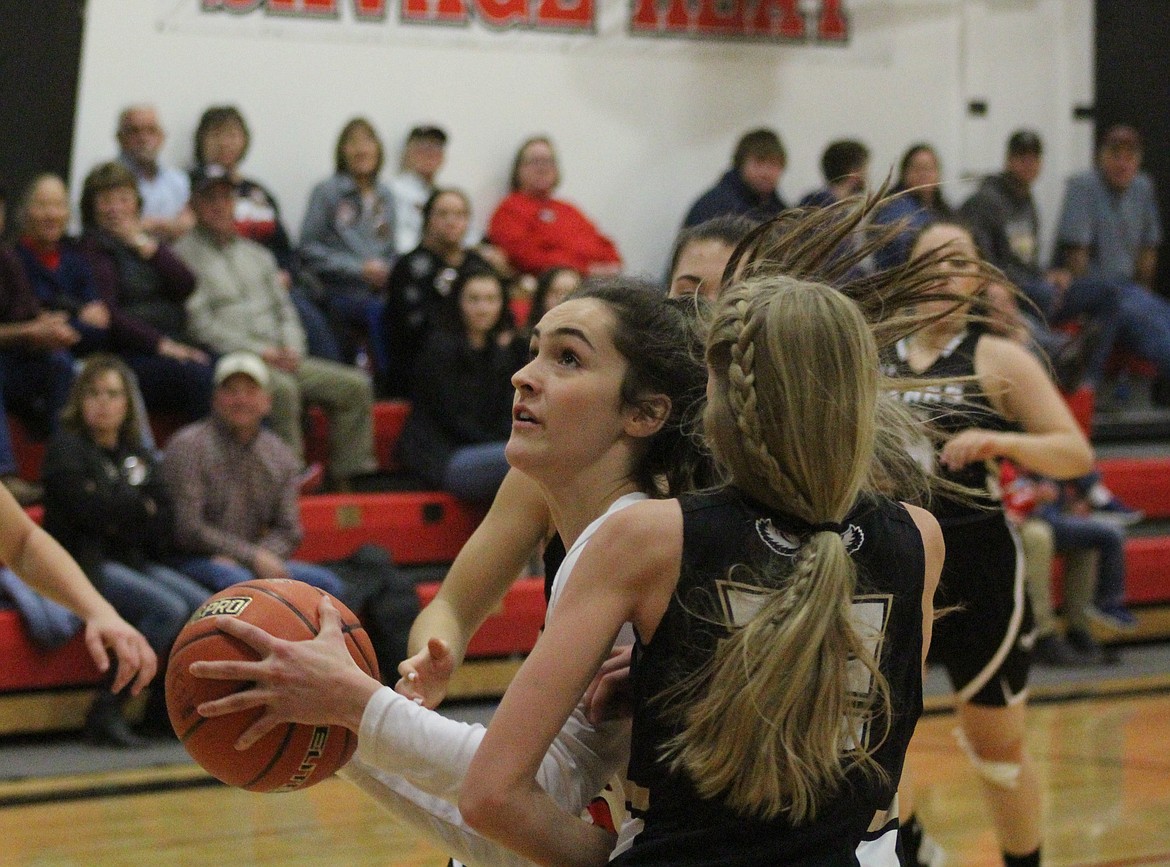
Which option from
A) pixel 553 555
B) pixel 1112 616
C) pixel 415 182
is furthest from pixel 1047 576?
pixel 553 555

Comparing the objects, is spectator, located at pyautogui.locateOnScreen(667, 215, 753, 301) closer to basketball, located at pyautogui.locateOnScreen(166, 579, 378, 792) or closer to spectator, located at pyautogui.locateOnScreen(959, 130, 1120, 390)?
basketball, located at pyautogui.locateOnScreen(166, 579, 378, 792)

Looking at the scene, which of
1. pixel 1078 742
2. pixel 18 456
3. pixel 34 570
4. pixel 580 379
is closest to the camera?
pixel 580 379

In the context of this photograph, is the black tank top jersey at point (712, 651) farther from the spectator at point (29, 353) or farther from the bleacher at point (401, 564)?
the spectator at point (29, 353)

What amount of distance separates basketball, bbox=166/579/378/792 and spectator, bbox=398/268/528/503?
5074 millimetres

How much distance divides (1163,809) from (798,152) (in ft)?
19.8

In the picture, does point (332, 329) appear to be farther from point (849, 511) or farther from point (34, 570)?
point (849, 511)

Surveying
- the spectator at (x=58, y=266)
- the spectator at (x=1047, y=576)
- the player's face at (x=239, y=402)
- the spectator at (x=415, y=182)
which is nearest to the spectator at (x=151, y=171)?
the spectator at (x=58, y=266)

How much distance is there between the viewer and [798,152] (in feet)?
34.6

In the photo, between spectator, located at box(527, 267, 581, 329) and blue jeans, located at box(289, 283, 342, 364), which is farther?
blue jeans, located at box(289, 283, 342, 364)

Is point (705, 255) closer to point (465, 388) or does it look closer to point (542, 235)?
point (465, 388)

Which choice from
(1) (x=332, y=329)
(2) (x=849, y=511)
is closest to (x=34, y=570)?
(2) (x=849, y=511)

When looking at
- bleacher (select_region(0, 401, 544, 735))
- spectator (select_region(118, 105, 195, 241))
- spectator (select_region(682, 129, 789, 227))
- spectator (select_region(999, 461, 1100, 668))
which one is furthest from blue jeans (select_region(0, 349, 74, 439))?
spectator (select_region(999, 461, 1100, 668))

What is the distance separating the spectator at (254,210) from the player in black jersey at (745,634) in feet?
20.0

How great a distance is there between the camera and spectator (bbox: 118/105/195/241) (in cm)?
777
